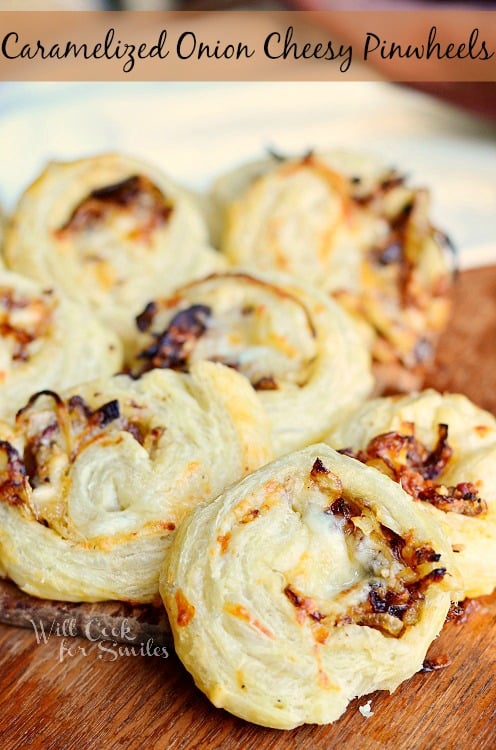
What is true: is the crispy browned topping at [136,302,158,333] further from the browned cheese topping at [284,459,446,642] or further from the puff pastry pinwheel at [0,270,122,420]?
the browned cheese topping at [284,459,446,642]

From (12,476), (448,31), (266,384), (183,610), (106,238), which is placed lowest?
(183,610)

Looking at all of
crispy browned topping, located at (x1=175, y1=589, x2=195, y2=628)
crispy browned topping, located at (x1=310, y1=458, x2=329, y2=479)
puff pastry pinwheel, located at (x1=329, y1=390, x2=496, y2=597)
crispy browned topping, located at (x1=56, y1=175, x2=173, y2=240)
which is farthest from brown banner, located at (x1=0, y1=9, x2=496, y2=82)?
crispy browned topping, located at (x1=175, y1=589, x2=195, y2=628)

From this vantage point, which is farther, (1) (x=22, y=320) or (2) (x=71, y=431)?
(1) (x=22, y=320)

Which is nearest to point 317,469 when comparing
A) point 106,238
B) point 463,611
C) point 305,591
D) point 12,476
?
point 305,591

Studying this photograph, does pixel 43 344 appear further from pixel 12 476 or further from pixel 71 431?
pixel 12 476

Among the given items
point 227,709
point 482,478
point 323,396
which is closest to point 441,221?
point 323,396

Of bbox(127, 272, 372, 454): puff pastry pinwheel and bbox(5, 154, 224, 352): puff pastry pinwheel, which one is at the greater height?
bbox(5, 154, 224, 352): puff pastry pinwheel
